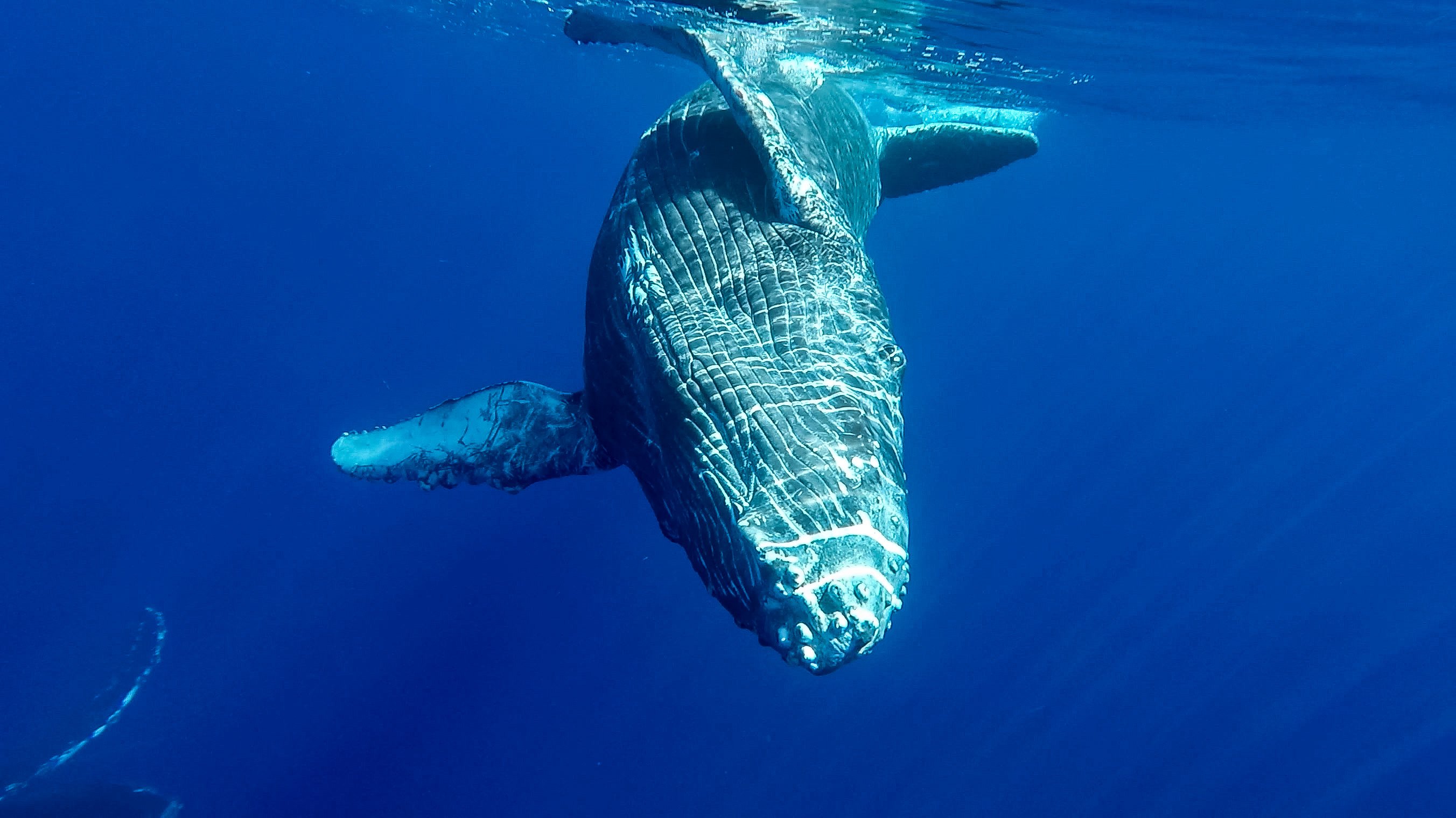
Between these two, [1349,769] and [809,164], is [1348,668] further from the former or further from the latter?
[809,164]

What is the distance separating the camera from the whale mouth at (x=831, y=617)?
8.68 feet

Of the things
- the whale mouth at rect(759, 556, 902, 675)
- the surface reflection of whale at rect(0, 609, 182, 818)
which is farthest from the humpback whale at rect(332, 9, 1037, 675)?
the surface reflection of whale at rect(0, 609, 182, 818)

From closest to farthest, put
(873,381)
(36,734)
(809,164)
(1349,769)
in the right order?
(873,381) < (809,164) < (36,734) < (1349,769)

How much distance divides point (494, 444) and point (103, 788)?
19.5 m

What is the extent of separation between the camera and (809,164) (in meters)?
6.24

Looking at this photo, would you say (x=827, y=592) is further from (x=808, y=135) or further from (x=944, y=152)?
(x=944, y=152)

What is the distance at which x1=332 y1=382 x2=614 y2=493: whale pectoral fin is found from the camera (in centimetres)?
550

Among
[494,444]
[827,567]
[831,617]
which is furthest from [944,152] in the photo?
[831,617]

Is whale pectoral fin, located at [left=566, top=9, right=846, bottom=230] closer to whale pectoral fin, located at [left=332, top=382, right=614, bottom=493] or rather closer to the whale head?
whale pectoral fin, located at [left=332, top=382, right=614, bottom=493]

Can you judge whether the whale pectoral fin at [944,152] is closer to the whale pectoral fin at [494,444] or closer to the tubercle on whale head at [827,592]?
the whale pectoral fin at [494,444]

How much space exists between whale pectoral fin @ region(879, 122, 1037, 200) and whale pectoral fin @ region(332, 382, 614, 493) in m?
6.17

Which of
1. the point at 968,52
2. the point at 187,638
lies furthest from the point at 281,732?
the point at 968,52

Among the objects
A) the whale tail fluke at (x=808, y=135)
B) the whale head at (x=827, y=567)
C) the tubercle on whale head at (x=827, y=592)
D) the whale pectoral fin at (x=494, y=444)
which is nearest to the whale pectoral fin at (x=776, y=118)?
the whale tail fluke at (x=808, y=135)

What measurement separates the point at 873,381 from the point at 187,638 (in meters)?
25.5
